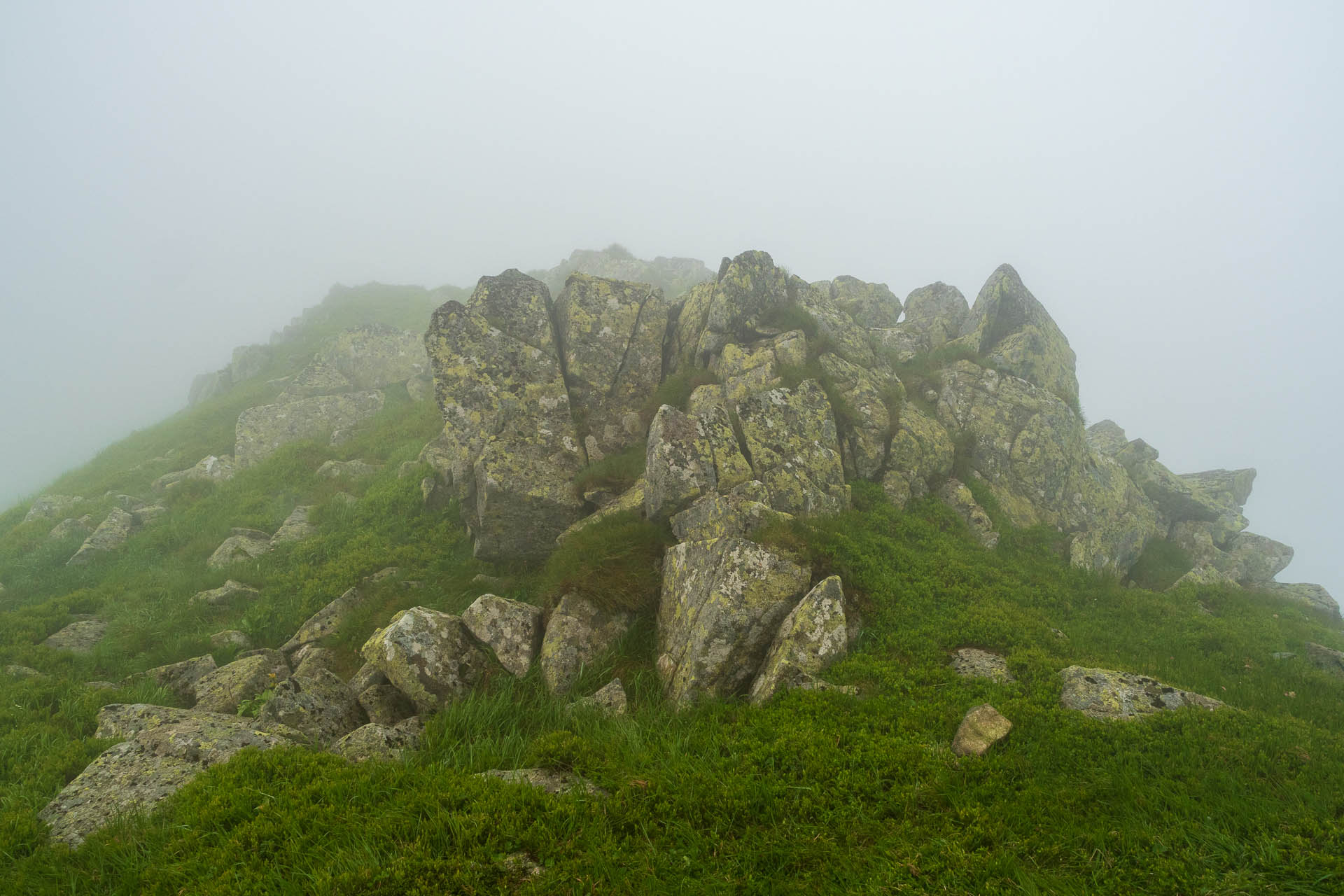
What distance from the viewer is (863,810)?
7293mm

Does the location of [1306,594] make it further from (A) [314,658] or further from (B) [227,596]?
(B) [227,596]

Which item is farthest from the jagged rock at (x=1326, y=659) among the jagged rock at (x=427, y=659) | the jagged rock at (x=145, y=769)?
the jagged rock at (x=145, y=769)

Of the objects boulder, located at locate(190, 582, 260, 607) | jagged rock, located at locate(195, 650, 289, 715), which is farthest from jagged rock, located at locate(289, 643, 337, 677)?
boulder, located at locate(190, 582, 260, 607)

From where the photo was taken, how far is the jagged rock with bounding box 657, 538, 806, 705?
1080 cm

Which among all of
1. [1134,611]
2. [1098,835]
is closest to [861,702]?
[1098,835]

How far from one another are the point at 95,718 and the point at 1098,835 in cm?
1725

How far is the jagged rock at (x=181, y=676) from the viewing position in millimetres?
12719

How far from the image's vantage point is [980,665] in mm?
10508

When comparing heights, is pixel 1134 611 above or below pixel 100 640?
below

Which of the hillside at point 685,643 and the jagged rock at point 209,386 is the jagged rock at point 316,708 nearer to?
the hillside at point 685,643

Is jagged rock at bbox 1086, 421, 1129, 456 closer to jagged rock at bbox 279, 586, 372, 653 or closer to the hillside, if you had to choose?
the hillside

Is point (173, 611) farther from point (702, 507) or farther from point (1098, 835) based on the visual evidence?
point (1098, 835)

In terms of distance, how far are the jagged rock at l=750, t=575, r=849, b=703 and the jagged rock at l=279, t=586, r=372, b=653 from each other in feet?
38.7

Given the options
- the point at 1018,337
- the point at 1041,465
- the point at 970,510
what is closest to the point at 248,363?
the point at 970,510
